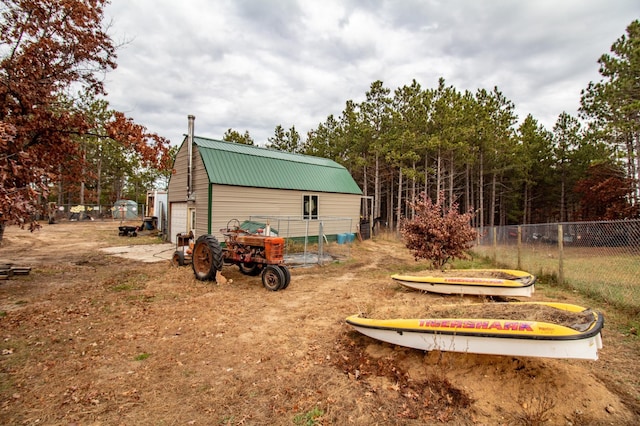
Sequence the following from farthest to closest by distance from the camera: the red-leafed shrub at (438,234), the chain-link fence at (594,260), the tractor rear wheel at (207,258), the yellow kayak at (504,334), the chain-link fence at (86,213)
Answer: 1. the chain-link fence at (86,213)
2. the red-leafed shrub at (438,234)
3. the tractor rear wheel at (207,258)
4. the chain-link fence at (594,260)
5. the yellow kayak at (504,334)

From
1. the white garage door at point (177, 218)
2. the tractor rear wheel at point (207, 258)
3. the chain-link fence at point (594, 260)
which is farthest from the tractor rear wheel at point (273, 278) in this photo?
the white garage door at point (177, 218)

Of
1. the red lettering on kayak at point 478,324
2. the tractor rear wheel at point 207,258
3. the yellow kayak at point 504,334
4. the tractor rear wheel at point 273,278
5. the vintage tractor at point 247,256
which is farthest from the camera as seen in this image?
the tractor rear wheel at point 207,258

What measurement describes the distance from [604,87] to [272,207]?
18.0 m

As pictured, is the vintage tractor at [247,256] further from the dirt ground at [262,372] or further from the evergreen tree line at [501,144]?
the evergreen tree line at [501,144]

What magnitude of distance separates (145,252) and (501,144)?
24.7 meters

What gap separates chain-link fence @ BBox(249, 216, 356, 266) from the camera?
38.7 feet

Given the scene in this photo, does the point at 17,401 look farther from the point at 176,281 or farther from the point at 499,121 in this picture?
the point at 499,121

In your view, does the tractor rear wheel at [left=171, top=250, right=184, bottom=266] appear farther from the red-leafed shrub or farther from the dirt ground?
the red-leafed shrub

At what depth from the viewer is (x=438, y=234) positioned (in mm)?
8812

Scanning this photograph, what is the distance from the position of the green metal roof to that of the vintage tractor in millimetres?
4582

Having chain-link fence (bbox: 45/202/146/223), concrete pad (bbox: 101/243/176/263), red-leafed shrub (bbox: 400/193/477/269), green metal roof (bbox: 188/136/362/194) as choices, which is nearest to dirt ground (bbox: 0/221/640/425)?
red-leafed shrub (bbox: 400/193/477/269)

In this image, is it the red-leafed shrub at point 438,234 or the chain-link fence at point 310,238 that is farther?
the chain-link fence at point 310,238

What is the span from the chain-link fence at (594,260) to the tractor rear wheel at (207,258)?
8403 mm

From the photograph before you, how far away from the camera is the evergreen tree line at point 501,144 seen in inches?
645
